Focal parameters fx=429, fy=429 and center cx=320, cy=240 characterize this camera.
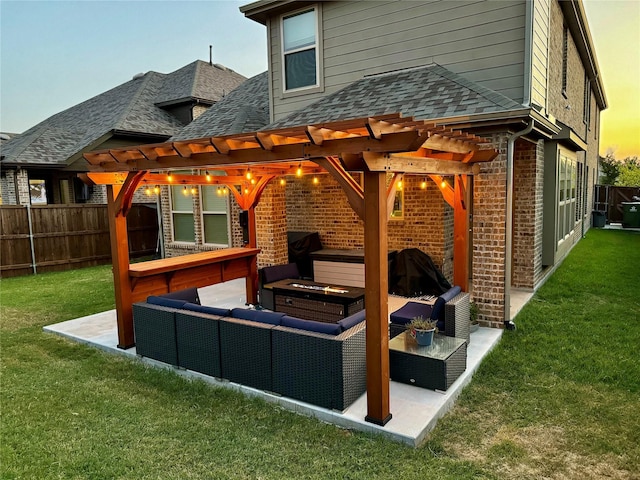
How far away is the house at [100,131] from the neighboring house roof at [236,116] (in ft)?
14.4

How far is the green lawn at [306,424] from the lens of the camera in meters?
3.38

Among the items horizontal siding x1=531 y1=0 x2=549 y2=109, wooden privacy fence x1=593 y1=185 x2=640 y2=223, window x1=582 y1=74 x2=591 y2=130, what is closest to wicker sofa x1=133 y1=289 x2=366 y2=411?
horizontal siding x1=531 y1=0 x2=549 y2=109

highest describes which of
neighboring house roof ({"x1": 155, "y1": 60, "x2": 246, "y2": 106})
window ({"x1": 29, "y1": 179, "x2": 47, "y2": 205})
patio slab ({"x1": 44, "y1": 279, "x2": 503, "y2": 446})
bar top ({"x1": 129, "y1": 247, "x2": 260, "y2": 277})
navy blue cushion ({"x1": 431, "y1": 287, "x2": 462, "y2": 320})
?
neighboring house roof ({"x1": 155, "y1": 60, "x2": 246, "y2": 106})

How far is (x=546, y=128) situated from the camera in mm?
6922

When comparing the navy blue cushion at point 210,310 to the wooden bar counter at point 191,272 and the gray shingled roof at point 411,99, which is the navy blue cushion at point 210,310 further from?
the gray shingled roof at point 411,99

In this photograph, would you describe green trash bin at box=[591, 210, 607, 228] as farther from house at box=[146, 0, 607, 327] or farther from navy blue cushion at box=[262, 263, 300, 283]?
navy blue cushion at box=[262, 263, 300, 283]

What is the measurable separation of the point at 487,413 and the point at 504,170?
3639mm

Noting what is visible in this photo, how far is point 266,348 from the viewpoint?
449cm

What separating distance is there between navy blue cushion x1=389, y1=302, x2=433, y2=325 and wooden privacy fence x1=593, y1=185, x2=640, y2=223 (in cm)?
2098

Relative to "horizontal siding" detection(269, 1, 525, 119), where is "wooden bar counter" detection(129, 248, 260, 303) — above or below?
below

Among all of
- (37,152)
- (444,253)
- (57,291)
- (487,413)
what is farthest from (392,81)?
(37,152)

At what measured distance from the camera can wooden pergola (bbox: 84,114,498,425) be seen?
3.65 metres

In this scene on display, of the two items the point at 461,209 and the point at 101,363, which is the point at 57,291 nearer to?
the point at 101,363

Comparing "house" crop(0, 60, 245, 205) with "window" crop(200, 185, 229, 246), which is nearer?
"window" crop(200, 185, 229, 246)
